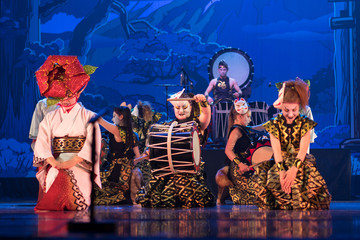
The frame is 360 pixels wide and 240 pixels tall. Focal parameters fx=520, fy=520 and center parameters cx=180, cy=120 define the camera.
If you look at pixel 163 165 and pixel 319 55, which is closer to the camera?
pixel 163 165

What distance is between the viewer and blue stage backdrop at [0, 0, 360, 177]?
9.61 metres

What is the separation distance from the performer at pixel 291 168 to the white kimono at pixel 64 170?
1.46 metres

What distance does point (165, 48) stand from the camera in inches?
400

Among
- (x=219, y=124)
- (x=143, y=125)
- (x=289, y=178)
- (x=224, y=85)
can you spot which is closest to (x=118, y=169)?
(x=143, y=125)

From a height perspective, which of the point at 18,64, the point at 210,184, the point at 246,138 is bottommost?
the point at 210,184

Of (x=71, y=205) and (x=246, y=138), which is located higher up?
(x=246, y=138)

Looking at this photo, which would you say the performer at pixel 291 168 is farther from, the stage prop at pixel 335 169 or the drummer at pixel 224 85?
the drummer at pixel 224 85

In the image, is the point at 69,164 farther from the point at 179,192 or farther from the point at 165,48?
the point at 165,48

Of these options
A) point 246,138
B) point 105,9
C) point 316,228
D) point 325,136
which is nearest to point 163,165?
point 246,138

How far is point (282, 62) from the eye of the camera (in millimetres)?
9766

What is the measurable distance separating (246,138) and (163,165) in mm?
1599

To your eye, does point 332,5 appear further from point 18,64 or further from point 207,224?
point 207,224

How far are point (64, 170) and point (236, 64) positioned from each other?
18.5 feet

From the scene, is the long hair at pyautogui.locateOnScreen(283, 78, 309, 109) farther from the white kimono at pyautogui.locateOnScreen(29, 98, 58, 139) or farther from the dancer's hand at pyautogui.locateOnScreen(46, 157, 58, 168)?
the white kimono at pyautogui.locateOnScreen(29, 98, 58, 139)
